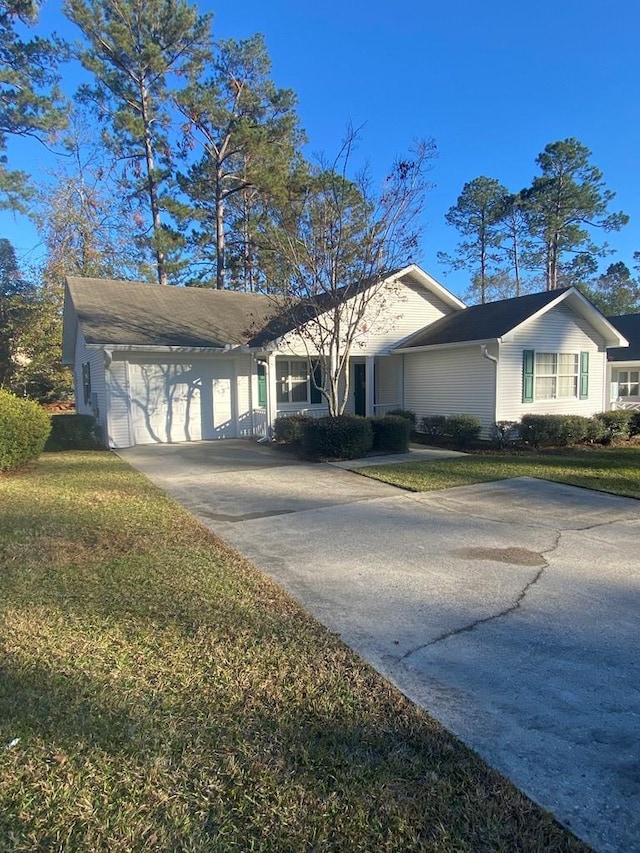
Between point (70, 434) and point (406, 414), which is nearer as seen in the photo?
point (70, 434)

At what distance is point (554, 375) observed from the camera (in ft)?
49.1

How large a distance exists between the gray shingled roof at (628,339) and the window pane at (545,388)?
20.7 feet

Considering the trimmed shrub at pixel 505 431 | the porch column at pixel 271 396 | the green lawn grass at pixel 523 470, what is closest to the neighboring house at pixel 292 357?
the porch column at pixel 271 396

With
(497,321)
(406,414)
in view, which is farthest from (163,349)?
(497,321)

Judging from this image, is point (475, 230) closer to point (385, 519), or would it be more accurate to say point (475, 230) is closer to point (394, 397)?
point (394, 397)

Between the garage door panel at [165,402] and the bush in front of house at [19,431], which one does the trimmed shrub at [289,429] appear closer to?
the garage door panel at [165,402]

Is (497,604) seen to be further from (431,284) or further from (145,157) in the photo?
(145,157)

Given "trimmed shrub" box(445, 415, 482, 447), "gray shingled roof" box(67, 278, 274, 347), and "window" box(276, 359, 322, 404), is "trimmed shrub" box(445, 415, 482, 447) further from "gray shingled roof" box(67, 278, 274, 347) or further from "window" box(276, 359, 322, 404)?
"gray shingled roof" box(67, 278, 274, 347)

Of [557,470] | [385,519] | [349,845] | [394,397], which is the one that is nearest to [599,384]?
[394,397]

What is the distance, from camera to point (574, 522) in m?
6.55

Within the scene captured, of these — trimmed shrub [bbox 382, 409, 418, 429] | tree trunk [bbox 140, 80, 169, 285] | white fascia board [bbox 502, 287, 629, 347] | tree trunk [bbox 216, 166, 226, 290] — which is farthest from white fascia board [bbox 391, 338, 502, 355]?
tree trunk [bbox 140, 80, 169, 285]

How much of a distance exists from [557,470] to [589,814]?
8809mm

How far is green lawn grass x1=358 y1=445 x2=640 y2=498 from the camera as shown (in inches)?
348

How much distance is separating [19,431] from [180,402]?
5072 millimetres
